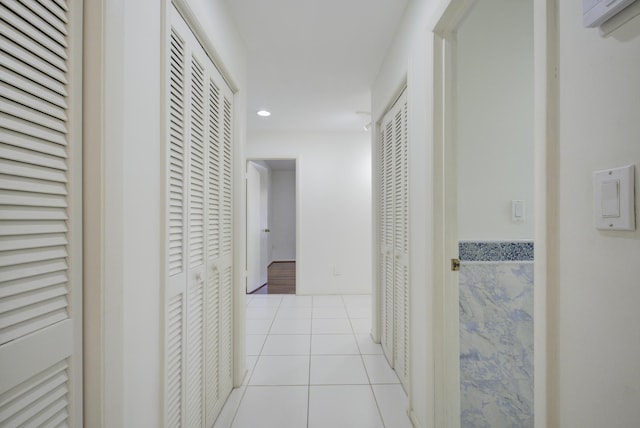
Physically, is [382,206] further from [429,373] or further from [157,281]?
[157,281]

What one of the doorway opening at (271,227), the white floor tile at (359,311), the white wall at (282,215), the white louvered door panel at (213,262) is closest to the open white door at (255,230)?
the doorway opening at (271,227)

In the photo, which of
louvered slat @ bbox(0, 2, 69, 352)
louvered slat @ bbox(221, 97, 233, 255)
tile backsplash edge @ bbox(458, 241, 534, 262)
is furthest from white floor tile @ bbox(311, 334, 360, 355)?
louvered slat @ bbox(0, 2, 69, 352)

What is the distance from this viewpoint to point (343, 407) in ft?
6.63

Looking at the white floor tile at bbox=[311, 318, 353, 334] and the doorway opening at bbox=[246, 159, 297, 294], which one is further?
the doorway opening at bbox=[246, 159, 297, 294]

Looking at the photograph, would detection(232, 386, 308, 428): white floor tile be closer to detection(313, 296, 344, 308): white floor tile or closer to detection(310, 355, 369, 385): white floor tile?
detection(310, 355, 369, 385): white floor tile

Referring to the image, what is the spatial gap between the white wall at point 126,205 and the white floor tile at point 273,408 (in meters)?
0.90

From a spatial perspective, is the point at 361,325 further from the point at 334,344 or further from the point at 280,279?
the point at 280,279

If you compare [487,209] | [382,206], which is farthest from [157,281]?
[382,206]

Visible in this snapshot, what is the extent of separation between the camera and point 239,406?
2016 mm

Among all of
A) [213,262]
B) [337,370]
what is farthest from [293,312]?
[213,262]

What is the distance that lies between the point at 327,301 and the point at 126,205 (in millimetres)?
3903

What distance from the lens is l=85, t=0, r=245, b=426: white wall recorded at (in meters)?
0.81

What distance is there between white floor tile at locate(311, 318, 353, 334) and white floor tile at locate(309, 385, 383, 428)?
109 cm

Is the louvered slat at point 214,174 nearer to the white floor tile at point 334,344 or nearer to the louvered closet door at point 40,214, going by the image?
the louvered closet door at point 40,214
